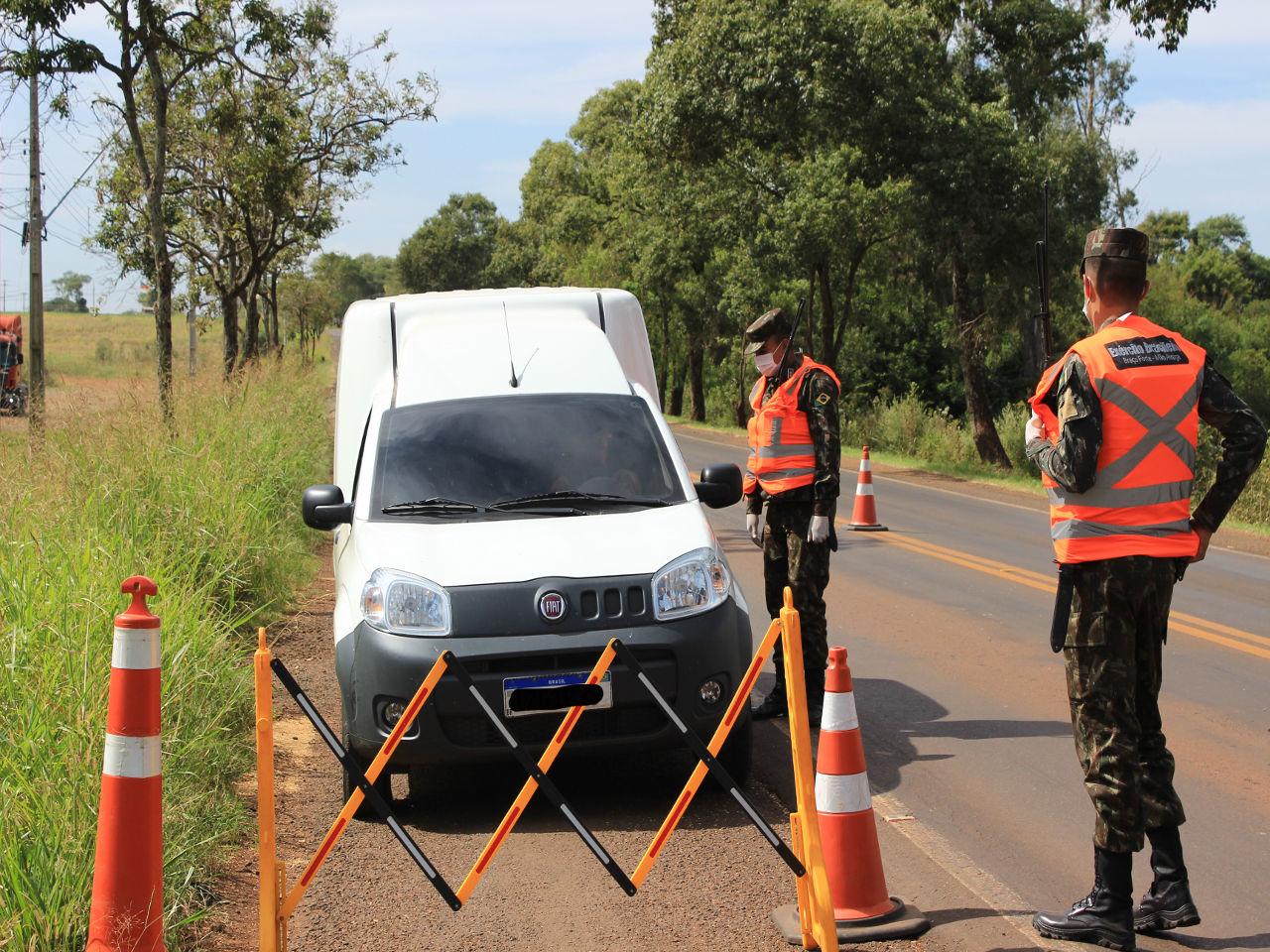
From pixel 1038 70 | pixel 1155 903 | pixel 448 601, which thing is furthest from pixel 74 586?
pixel 1038 70

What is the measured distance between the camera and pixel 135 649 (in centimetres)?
336

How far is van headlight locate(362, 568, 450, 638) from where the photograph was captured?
5207 millimetres

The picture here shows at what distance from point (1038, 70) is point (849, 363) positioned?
17.9 meters

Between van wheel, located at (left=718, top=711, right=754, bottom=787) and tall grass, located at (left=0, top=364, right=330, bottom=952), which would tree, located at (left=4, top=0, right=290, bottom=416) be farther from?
van wheel, located at (left=718, top=711, right=754, bottom=787)

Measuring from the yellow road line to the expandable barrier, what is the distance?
6.05 meters

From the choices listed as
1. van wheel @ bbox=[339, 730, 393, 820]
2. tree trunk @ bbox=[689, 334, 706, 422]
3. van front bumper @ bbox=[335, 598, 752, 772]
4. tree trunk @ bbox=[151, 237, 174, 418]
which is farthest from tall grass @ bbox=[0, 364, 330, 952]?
tree trunk @ bbox=[689, 334, 706, 422]

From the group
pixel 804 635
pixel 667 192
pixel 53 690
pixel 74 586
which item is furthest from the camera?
pixel 667 192

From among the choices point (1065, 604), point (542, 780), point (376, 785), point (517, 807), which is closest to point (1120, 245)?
point (1065, 604)

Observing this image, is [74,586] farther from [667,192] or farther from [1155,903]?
[667,192]

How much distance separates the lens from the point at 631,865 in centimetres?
484

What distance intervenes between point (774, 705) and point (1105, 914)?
10.2ft

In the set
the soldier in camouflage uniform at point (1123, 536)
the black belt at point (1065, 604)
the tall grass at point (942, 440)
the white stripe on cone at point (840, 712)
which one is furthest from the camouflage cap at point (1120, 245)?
the tall grass at point (942, 440)

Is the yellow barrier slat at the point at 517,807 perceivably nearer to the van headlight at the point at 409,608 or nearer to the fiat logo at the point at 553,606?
the fiat logo at the point at 553,606

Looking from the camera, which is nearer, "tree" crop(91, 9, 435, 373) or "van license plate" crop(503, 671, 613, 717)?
"van license plate" crop(503, 671, 613, 717)
